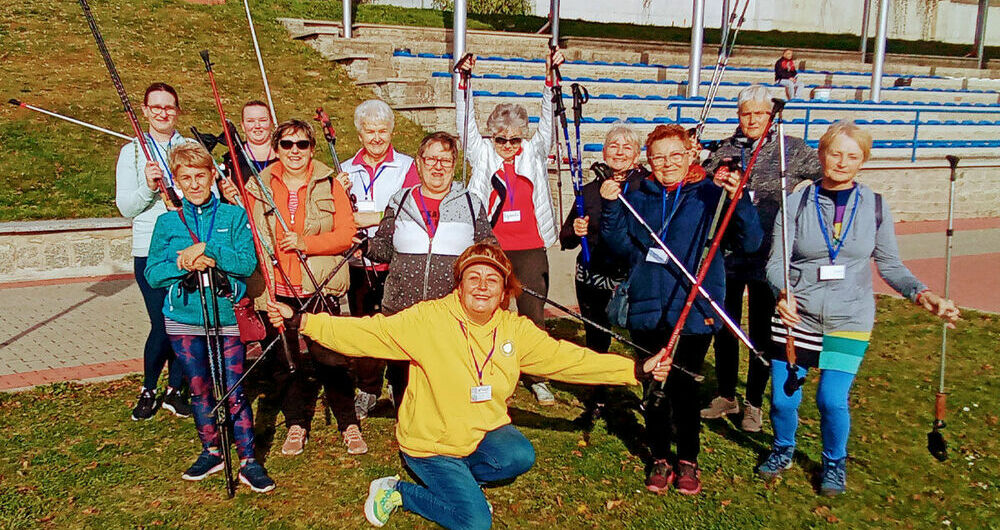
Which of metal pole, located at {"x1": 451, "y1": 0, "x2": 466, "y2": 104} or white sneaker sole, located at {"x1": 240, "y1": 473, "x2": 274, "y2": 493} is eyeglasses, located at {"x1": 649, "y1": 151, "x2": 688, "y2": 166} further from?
metal pole, located at {"x1": 451, "y1": 0, "x2": 466, "y2": 104}

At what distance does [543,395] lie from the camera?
215 inches

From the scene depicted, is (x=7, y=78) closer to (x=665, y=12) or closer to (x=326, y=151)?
(x=326, y=151)

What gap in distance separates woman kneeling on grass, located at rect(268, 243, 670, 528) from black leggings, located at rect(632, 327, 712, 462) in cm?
36

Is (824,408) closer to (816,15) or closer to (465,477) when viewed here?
(465,477)

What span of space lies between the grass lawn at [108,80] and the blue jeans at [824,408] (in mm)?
8390

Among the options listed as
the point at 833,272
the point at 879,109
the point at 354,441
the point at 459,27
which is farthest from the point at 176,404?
the point at 879,109

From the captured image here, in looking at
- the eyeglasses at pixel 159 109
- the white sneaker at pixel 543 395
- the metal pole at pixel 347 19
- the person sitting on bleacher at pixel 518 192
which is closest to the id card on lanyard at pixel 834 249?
the person sitting on bleacher at pixel 518 192

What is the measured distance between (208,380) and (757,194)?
3.46 metres

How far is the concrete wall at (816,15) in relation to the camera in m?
31.3

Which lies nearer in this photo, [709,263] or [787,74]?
[709,263]

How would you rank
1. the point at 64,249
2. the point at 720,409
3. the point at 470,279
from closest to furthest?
the point at 470,279
the point at 720,409
the point at 64,249

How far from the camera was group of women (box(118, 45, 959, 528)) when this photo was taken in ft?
12.1

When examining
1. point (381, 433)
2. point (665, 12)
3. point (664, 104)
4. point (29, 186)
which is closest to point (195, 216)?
point (381, 433)

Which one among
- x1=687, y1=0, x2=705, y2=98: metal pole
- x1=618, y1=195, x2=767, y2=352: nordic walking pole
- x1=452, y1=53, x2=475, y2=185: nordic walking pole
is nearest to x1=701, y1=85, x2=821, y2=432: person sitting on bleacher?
x1=618, y1=195, x2=767, y2=352: nordic walking pole
